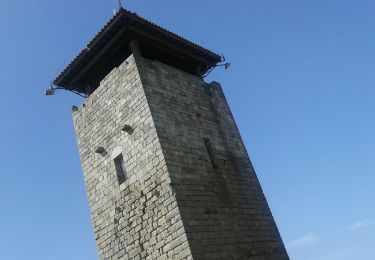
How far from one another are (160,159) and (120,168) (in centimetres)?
153

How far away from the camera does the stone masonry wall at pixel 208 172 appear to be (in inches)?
291

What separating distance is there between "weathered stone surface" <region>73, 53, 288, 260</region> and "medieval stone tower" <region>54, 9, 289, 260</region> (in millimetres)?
24

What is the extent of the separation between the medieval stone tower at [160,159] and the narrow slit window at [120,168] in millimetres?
24

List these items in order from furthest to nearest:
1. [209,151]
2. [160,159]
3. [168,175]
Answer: [209,151], [160,159], [168,175]

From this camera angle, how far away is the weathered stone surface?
7.35m

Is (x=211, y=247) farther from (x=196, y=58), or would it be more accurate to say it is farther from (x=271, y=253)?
(x=196, y=58)

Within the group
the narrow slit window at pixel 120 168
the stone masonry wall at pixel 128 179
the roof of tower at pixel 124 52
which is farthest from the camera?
the roof of tower at pixel 124 52

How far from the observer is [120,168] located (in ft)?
28.9

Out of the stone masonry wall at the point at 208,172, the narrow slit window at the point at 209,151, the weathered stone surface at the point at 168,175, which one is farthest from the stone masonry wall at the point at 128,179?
the narrow slit window at the point at 209,151

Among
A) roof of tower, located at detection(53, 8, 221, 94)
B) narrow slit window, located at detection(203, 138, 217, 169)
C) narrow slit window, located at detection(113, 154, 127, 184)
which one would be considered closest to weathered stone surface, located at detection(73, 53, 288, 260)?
narrow slit window, located at detection(203, 138, 217, 169)

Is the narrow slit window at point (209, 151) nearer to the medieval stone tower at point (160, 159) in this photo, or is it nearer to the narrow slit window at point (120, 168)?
the medieval stone tower at point (160, 159)

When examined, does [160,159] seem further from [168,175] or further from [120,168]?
[120,168]

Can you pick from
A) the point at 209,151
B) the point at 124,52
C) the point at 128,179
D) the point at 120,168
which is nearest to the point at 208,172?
the point at 209,151

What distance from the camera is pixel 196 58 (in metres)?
11.5
